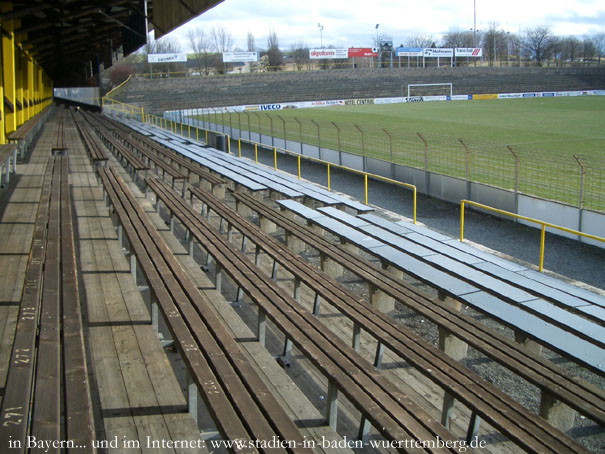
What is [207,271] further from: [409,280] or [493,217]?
[493,217]

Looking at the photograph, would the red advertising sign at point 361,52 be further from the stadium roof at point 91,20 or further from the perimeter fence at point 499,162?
the stadium roof at point 91,20

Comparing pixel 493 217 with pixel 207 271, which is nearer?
pixel 207 271

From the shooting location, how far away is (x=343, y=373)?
3.87m

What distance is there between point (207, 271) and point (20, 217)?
8.26 ft

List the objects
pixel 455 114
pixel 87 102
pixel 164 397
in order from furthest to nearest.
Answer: pixel 87 102 < pixel 455 114 < pixel 164 397

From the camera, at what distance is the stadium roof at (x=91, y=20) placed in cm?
1154

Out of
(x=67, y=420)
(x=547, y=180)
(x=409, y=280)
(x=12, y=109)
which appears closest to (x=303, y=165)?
(x=547, y=180)

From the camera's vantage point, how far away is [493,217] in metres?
12.1

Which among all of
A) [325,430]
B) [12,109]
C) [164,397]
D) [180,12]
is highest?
[180,12]

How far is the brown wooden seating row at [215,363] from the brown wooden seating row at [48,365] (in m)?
0.64

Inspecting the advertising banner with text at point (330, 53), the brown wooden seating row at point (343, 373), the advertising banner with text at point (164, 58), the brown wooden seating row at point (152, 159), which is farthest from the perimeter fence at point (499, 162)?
the advertising banner with text at point (330, 53)

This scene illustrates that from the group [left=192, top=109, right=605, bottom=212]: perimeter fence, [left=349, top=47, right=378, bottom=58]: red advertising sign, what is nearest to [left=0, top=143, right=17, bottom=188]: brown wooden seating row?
[left=192, top=109, right=605, bottom=212]: perimeter fence

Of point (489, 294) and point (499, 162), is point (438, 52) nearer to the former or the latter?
point (499, 162)

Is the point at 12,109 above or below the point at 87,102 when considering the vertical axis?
below
